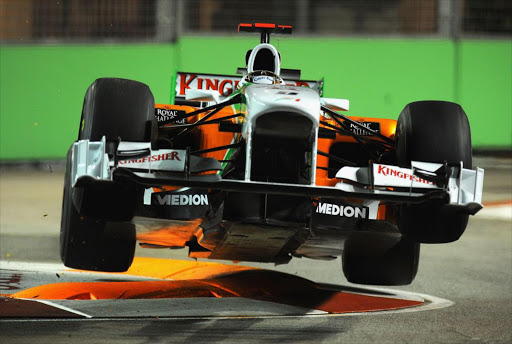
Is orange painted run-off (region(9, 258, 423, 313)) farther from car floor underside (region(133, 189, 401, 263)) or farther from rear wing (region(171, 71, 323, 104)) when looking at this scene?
rear wing (region(171, 71, 323, 104))

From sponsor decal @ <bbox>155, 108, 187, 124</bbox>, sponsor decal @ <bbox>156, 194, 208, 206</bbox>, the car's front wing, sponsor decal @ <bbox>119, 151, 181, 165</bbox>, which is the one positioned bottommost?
sponsor decal @ <bbox>156, 194, 208, 206</bbox>

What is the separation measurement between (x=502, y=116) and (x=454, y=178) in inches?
434

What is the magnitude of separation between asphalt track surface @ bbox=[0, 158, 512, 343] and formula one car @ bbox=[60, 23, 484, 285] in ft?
1.78

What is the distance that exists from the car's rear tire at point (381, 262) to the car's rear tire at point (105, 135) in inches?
75.8

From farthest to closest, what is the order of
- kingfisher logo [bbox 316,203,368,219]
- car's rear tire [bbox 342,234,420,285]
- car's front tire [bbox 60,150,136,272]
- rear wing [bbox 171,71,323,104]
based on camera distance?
1. rear wing [bbox 171,71,323,104]
2. car's rear tire [bbox 342,234,420,285]
3. car's front tire [bbox 60,150,136,272]
4. kingfisher logo [bbox 316,203,368,219]

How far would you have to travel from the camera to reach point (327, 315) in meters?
6.52

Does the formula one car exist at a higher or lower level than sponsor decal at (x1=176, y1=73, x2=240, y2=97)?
lower

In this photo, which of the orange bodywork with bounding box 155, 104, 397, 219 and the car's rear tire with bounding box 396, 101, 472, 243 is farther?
the orange bodywork with bounding box 155, 104, 397, 219

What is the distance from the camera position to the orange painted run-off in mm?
6926

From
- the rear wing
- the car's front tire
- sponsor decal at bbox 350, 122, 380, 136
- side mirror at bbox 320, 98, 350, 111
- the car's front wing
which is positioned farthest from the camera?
the rear wing

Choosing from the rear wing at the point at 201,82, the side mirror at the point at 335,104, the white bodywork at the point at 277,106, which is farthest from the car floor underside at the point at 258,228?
the rear wing at the point at 201,82

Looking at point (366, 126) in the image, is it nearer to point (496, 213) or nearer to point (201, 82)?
point (201, 82)

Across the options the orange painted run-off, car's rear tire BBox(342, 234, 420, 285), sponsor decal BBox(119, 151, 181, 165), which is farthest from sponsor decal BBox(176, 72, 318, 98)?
sponsor decal BBox(119, 151, 181, 165)

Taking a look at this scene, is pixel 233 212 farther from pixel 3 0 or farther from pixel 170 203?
pixel 3 0
